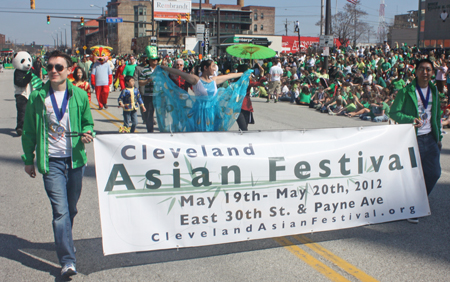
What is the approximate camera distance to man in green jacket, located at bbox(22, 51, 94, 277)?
370cm

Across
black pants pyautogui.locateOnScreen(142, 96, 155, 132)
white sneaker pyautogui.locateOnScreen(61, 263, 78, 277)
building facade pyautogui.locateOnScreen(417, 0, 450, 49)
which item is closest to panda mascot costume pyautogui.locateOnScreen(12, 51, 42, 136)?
black pants pyautogui.locateOnScreen(142, 96, 155, 132)

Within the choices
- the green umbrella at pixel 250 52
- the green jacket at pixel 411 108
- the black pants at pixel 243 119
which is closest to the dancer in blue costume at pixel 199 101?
the black pants at pixel 243 119

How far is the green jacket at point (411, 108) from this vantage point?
16.9ft

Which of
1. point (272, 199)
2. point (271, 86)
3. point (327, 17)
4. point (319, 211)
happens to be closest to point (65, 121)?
point (272, 199)

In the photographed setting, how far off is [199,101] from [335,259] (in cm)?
302

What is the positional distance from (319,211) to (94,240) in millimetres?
2307

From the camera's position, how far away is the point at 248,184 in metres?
4.26

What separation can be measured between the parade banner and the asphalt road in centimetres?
20

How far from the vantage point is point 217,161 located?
4203 mm

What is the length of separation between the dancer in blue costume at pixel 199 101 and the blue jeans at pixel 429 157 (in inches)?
100

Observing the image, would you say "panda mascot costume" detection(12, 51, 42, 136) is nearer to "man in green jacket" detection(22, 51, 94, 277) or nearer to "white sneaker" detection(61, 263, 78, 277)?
"man in green jacket" detection(22, 51, 94, 277)

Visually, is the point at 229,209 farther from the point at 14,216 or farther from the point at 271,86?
the point at 271,86

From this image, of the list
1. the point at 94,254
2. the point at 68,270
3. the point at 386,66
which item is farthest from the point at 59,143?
the point at 386,66

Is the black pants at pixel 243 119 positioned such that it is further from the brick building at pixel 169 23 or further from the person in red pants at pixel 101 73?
the brick building at pixel 169 23
